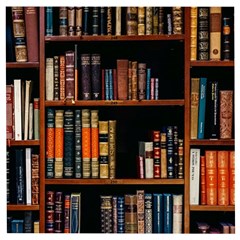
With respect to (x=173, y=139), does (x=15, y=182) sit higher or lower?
lower

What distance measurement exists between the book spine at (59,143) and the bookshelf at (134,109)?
0.15 ft

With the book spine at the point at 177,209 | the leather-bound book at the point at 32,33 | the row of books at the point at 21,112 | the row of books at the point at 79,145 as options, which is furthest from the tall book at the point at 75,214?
the leather-bound book at the point at 32,33

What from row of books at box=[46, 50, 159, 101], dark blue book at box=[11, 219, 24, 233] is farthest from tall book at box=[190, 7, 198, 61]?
dark blue book at box=[11, 219, 24, 233]

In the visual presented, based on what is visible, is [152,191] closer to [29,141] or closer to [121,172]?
[121,172]

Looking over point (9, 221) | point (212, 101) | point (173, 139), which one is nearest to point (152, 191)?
point (173, 139)

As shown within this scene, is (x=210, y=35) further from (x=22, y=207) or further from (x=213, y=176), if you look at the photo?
(x=22, y=207)

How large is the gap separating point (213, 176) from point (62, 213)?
2.58 feet

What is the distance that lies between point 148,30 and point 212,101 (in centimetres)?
A: 48

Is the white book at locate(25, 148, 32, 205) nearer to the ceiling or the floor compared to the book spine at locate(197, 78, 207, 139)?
nearer to the floor

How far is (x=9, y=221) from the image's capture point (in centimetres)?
226

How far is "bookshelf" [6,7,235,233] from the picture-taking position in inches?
86.7

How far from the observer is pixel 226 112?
2219 mm

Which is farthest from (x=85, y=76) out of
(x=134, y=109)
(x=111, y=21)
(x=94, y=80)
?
(x=134, y=109)

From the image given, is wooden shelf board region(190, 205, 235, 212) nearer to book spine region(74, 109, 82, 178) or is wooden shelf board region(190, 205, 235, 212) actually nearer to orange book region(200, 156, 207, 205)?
orange book region(200, 156, 207, 205)
